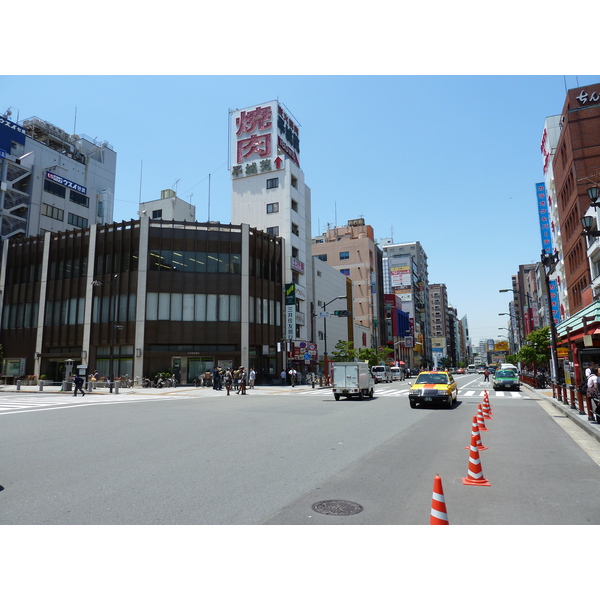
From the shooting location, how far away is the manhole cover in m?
5.77

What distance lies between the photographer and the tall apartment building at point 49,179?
2208 inches

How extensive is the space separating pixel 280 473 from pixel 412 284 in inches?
4792

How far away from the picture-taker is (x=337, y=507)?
6020 millimetres

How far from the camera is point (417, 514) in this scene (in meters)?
5.66

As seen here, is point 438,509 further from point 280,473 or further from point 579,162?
point 579,162

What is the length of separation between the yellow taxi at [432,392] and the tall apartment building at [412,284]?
94222 millimetres

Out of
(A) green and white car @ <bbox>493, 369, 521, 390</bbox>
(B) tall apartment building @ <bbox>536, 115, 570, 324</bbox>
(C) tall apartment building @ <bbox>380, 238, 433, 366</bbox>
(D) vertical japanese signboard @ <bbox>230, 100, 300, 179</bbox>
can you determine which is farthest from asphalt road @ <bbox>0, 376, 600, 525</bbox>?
(C) tall apartment building @ <bbox>380, 238, 433, 366</bbox>

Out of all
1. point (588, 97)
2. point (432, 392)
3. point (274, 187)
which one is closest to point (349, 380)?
point (432, 392)

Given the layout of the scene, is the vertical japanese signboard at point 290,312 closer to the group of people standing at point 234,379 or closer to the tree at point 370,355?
the group of people standing at point 234,379

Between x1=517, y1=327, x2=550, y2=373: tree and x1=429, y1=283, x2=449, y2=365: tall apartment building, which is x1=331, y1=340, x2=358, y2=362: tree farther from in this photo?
x1=429, y1=283, x2=449, y2=365: tall apartment building

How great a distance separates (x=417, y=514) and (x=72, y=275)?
156 feet

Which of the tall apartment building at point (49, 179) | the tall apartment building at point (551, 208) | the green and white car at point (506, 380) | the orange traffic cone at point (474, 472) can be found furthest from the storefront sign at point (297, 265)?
the orange traffic cone at point (474, 472)

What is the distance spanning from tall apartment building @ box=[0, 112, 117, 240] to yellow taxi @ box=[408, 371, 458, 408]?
181 feet
